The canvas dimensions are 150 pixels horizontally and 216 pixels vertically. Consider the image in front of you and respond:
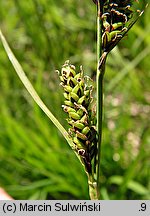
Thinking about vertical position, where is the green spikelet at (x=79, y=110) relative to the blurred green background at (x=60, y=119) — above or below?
above

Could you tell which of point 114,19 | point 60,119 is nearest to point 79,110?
point 114,19

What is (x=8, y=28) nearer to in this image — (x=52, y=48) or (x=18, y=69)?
(x=52, y=48)

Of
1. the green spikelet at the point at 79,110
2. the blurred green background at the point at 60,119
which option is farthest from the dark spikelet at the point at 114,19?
the blurred green background at the point at 60,119

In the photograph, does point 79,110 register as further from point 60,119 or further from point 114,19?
point 60,119

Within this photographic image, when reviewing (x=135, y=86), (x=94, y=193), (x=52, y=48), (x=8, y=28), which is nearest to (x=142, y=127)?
(x=135, y=86)

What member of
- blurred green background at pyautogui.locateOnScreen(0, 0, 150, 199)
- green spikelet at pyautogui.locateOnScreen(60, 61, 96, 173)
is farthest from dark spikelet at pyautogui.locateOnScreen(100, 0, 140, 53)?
blurred green background at pyautogui.locateOnScreen(0, 0, 150, 199)

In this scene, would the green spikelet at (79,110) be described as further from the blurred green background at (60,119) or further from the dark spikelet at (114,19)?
the blurred green background at (60,119)
